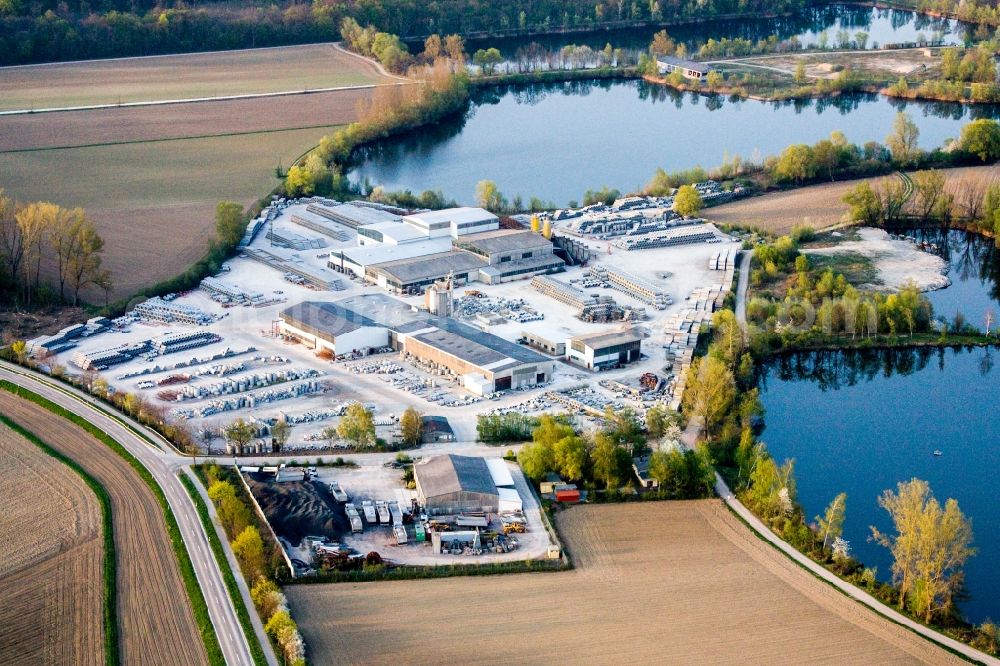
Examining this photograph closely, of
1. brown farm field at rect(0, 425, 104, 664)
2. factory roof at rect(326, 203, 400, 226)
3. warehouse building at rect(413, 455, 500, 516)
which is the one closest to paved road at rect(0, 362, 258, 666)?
brown farm field at rect(0, 425, 104, 664)

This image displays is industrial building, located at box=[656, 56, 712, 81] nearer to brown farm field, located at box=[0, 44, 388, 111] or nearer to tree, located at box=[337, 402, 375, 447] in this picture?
brown farm field, located at box=[0, 44, 388, 111]

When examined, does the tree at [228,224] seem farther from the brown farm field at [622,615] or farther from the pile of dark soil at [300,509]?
the brown farm field at [622,615]

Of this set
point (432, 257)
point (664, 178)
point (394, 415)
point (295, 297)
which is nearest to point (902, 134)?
point (664, 178)

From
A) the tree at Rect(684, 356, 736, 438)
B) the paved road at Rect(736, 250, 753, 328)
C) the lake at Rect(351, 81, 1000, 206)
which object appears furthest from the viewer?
the lake at Rect(351, 81, 1000, 206)

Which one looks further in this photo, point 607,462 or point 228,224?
point 228,224

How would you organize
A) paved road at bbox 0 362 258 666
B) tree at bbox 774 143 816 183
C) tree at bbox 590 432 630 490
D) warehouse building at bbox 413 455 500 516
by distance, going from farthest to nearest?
tree at bbox 774 143 816 183 → tree at bbox 590 432 630 490 → warehouse building at bbox 413 455 500 516 → paved road at bbox 0 362 258 666

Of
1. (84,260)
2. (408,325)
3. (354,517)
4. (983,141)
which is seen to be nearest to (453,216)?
(408,325)

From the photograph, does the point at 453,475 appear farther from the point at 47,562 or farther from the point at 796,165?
the point at 796,165
